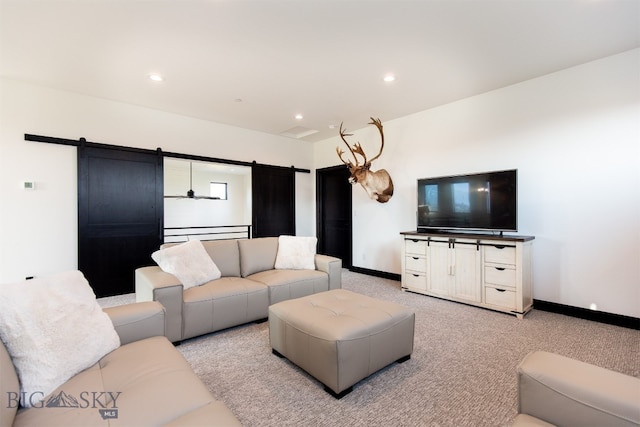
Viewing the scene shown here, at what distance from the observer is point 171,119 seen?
4465 millimetres

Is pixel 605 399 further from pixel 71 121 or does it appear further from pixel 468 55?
pixel 71 121

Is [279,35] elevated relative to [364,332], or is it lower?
elevated

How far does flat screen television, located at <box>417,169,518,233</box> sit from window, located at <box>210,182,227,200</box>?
14.1ft

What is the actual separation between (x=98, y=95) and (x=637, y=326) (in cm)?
667

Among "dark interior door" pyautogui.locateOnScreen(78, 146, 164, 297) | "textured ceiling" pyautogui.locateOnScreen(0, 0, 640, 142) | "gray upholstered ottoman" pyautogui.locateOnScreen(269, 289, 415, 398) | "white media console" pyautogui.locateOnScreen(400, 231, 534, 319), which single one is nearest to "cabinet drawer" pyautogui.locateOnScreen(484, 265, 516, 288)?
"white media console" pyautogui.locateOnScreen(400, 231, 534, 319)

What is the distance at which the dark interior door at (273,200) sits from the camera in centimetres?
539

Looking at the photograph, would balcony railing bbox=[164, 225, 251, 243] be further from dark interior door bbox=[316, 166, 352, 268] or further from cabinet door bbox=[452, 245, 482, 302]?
cabinet door bbox=[452, 245, 482, 302]

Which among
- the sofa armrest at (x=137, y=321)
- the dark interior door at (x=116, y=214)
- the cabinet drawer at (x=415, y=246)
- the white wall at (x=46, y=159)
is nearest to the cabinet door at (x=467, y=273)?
the cabinet drawer at (x=415, y=246)

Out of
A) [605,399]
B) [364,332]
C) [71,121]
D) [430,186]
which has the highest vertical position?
[71,121]

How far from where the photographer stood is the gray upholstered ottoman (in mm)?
1758

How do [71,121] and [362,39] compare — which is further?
[71,121]

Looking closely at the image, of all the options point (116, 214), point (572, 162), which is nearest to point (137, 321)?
point (116, 214)

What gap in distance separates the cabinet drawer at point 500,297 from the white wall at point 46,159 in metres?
4.88

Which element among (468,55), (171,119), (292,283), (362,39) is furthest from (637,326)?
(171,119)
